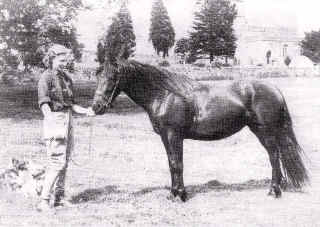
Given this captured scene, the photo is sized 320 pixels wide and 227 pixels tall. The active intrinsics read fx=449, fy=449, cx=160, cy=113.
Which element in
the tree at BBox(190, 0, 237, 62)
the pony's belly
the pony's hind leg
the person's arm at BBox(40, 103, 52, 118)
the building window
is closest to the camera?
the person's arm at BBox(40, 103, 52, 118)

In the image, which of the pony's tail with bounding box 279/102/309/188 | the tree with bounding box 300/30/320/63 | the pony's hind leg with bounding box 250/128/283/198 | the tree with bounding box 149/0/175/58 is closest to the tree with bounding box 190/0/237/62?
the tree with bounding box 149/0/175/58

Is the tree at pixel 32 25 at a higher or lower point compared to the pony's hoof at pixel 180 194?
higher

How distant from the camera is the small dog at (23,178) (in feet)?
23.6

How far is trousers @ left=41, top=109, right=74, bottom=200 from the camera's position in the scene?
20.2 ft

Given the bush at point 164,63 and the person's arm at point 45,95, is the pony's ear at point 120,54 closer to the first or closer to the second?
the person's arm at point 45,95

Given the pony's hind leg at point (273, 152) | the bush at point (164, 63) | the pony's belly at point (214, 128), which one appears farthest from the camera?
the bush at point (164, 63)

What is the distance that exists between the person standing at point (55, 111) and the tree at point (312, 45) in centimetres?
3275

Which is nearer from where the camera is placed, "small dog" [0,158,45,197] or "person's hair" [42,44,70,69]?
"person's hair" [42,44,70,69]

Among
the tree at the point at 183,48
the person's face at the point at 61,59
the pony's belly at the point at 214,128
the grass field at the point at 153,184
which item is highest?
the tree at the point at 183,48

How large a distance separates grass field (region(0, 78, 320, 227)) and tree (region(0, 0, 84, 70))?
9.99ft

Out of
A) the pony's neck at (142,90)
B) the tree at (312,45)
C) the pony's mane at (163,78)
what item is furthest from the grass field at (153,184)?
the tree at (312,45)

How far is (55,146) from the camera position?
6242 millimetres

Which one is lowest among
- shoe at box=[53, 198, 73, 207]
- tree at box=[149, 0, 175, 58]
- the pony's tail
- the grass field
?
the grass field

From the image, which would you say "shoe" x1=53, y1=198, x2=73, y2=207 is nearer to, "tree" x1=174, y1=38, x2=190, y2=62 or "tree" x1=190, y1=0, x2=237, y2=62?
"tree" x1=190, y1=0, x2=237, y2=62
